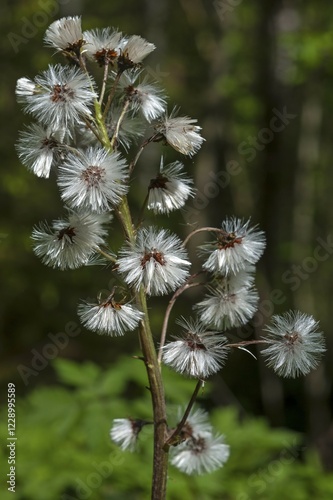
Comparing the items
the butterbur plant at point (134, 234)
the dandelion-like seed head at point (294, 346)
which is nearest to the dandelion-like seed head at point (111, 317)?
the butterbur plant at point (134, 234)

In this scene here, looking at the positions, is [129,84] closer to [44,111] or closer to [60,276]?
[44,111]

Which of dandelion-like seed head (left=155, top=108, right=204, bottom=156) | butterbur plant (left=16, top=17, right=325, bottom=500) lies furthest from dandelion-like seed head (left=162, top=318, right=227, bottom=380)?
dandelion-like seed head (left=155, top=108, right=204, bottom=156)

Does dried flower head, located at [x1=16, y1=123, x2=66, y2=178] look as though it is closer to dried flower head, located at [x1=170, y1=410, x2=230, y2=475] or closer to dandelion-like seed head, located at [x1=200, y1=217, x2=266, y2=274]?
dandelion-like seed head, located at [x1=200, y1=217, x2=266, y2=274]

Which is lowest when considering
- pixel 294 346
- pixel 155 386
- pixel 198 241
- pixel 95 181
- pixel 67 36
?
pixel 155 386

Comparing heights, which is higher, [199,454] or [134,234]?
[134,234]

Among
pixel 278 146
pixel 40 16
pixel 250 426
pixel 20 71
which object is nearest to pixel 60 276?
pixel 20 71

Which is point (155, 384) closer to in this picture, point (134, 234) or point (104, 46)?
point (134, 234)

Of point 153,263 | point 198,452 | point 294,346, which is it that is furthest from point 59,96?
point 198,452
